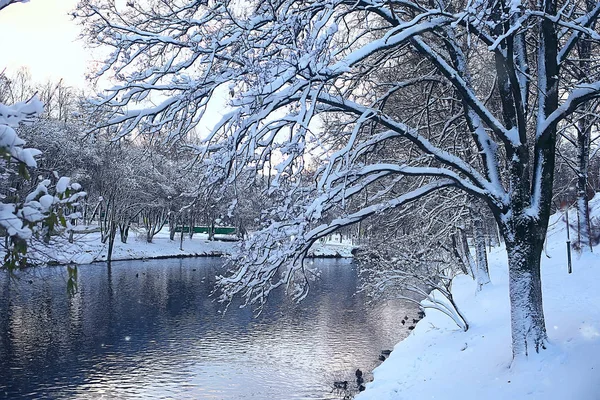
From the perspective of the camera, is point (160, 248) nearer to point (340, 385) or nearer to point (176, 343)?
point (176, 343)

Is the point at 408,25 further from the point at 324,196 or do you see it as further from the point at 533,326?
the point at 533,326

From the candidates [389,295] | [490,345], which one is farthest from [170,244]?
[490,345]

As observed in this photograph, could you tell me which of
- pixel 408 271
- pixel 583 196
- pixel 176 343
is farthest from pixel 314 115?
pixel 176 343

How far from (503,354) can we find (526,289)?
190 centimetres

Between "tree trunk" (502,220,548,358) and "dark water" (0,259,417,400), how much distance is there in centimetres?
688

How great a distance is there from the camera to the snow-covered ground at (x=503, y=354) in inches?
308

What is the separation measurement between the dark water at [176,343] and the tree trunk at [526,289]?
688 centimetres

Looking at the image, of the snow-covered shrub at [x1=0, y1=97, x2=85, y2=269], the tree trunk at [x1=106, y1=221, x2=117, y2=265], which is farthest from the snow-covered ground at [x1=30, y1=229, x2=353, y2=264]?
the snow-covered shrub at [x1=0, y1=97, x2=85, y2=269]

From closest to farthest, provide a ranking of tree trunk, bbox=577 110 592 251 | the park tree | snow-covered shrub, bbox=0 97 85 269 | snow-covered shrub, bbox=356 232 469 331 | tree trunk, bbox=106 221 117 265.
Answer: snow-covered shrub, bbox=0 97 85 269
the park tree
snow-covered shrub, bbox=356 232 469 331
tree trunk, bbox=577 110 592 251
tree trunk, bbox=106 221 117 265

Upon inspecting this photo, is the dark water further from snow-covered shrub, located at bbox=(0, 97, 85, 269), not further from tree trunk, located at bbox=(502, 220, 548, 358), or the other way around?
snow-covered shrub, located at bbox=(0, 97, 85, 269)

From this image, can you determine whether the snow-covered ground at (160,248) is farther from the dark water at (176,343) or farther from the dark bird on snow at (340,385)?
the dark bird on snow at (340,385)

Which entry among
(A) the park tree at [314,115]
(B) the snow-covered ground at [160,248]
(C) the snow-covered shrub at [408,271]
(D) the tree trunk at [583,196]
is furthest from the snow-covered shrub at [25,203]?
(B) the snow-covered ground at [160,248]

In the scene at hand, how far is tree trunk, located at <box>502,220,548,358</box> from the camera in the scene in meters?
8.41

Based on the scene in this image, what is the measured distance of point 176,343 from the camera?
19.2 m
